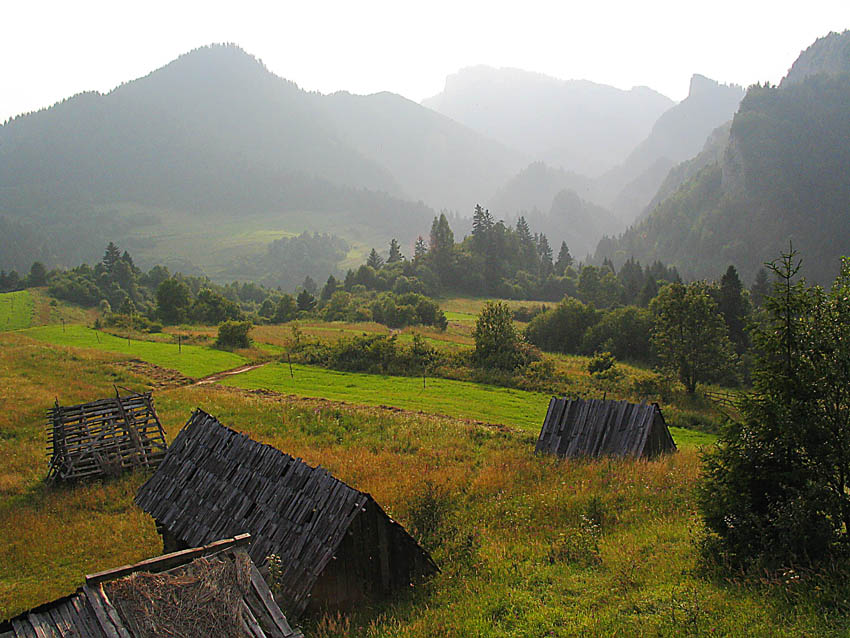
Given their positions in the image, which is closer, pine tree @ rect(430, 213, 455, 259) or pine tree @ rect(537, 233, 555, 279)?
pine tree @ rect(430, 213, 455, 259)

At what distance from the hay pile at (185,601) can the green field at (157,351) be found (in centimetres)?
4602

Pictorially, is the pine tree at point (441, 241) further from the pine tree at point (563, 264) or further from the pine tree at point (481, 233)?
the pine tree at point (563, 264)

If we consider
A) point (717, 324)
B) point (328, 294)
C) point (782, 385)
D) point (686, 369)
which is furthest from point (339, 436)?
point (328, 294)

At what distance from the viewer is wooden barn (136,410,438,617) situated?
368 inches

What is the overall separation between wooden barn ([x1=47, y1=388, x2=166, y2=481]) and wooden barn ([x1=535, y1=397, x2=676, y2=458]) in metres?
16.2

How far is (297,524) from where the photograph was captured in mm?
9984

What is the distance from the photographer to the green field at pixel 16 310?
8313 centimetres

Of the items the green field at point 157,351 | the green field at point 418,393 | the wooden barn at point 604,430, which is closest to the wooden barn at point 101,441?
the wooden barn at point 604,430

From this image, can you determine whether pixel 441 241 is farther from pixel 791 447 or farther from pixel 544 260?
pixel 791 447

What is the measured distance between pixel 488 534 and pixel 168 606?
26.6ft

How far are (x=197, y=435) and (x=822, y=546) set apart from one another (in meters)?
13.0

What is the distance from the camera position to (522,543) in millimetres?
12266

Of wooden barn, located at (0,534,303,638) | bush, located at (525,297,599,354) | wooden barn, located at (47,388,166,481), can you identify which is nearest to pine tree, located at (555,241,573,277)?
bush, located at (525,297,599,354)

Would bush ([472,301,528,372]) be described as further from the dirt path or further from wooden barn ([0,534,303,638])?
wooden barn ([0,534,303,638])
